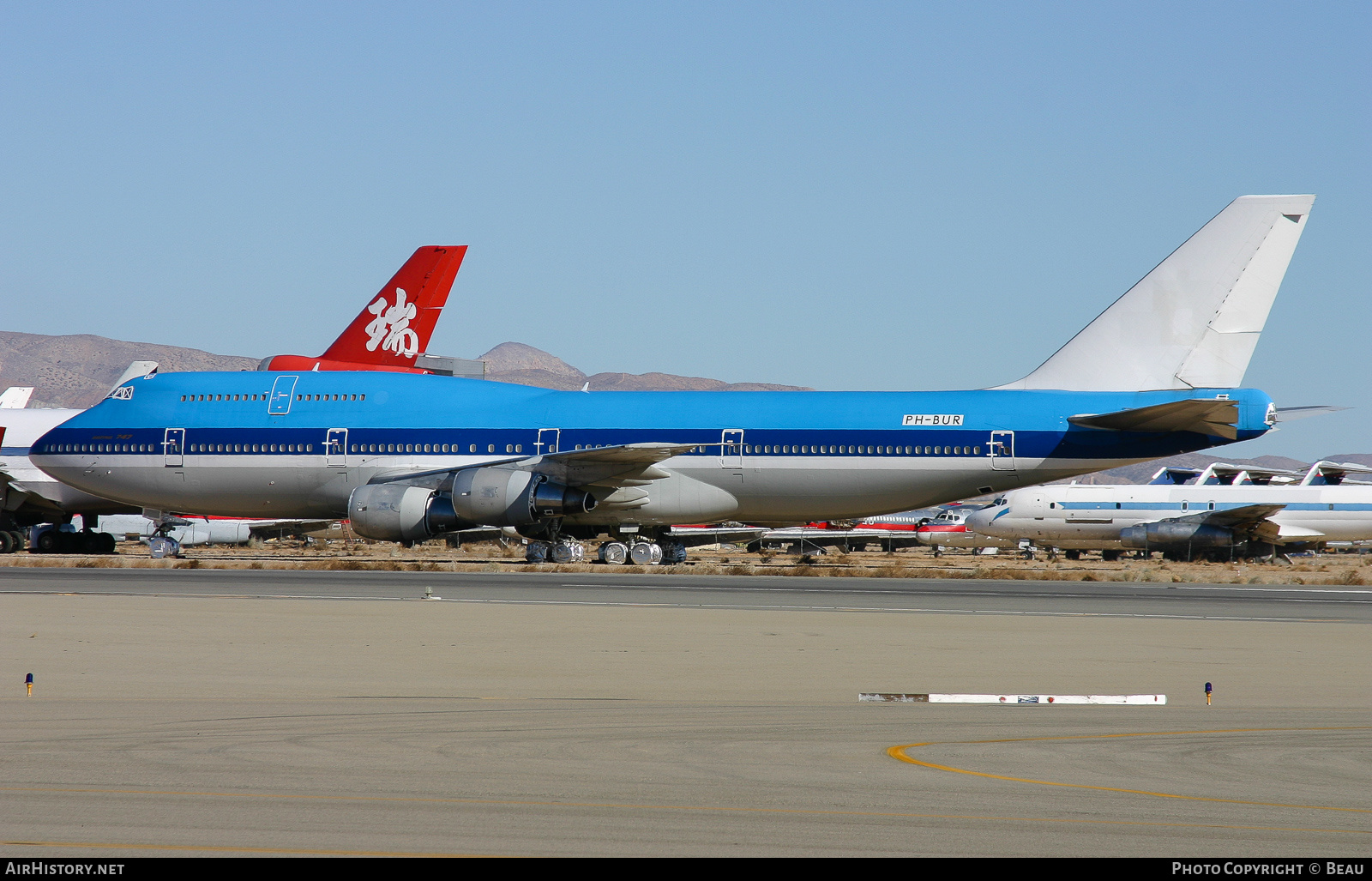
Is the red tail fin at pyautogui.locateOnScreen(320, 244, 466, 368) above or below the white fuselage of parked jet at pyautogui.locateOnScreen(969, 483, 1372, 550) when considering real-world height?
above

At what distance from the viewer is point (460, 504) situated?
105 feet

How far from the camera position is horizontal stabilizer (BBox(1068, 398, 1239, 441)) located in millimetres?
28672

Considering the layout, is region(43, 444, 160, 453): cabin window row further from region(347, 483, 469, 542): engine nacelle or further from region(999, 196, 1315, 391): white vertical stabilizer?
region(999, 196, 1315, 391): white vertical stabilizer

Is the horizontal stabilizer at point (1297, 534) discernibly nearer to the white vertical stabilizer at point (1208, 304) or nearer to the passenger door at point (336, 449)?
the white vertical stabilizer at point (1208, 304)

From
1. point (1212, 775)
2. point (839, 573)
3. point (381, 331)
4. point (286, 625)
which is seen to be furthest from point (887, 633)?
point (381, 331)

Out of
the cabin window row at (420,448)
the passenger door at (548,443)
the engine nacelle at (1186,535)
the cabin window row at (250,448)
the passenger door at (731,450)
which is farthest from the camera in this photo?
the engine nacelle at (1186,535)

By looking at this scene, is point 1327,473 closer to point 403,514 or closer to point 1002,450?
point 1002,450

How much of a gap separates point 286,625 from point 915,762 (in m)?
10.3

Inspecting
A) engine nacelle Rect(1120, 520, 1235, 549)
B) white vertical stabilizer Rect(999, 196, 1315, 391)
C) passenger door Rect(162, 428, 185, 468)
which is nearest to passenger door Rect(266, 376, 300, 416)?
passenger door Rect(162, 428, 185, 468)

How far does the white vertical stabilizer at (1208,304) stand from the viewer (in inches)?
1214

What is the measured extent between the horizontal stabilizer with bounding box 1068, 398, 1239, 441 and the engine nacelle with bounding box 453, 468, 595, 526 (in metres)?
13.1

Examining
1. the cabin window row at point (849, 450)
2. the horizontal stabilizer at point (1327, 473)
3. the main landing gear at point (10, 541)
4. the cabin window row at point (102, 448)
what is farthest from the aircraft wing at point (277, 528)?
the horizontal stabilizer at point (1327, 473)

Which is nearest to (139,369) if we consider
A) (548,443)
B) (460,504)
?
(460,504)

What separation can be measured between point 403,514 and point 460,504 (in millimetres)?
1441
